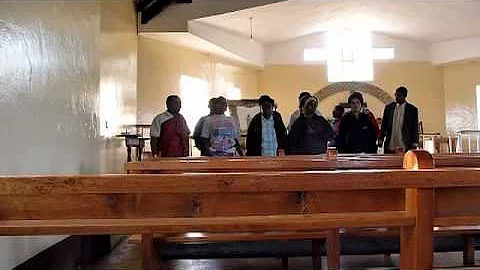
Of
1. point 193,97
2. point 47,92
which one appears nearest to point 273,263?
point 47,92

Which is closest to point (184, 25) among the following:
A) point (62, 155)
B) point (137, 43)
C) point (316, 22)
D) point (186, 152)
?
point (137, 43)

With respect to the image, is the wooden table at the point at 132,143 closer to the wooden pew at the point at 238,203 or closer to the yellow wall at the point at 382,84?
the wooden pew at the point at 238,203

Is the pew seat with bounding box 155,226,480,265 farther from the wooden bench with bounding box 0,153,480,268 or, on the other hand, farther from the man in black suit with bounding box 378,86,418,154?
the man in black suit with bounding box 378,86,418,154

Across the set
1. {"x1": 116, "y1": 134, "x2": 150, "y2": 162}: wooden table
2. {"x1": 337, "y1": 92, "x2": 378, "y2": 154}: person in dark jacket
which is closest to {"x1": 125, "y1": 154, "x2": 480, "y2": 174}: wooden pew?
{"x1": 337, "y1": 92, "x2": 378, "y2": 154}: person in dark jacket

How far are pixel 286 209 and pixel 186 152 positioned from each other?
13.9 ft

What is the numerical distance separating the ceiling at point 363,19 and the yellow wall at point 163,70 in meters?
0.66

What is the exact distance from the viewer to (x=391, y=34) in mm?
11664

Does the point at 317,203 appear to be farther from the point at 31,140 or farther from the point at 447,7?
the point at 447,7

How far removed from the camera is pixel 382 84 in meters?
12.1

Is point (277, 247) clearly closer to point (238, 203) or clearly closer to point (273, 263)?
point (273, 263)

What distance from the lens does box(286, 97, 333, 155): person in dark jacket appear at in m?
5.31

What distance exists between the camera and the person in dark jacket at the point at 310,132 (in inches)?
209

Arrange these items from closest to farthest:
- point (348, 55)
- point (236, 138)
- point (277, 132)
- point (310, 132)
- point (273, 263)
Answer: point (273, 263) < point (310, 132) < point (236, 138) < point (277, 132) < point (348, 55)

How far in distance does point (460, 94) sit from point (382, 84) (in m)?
1.46
